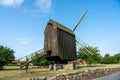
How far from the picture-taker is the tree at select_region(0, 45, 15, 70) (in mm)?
52656

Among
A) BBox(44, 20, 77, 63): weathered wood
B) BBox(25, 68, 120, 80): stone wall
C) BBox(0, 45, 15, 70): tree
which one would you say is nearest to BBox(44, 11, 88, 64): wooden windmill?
BBox(44, 20, 77, 63): weathered wood

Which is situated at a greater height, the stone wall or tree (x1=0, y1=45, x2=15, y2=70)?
tree (x1=0, y1=45, x2=15, y2=70)

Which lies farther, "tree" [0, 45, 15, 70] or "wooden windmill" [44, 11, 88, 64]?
"tree" [0, 45, 15, 70]

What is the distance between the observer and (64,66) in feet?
141

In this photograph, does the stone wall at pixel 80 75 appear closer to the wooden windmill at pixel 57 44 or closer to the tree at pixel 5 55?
the wooden windmill at pixel 57 44

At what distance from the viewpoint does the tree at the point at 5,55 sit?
52.7 meters

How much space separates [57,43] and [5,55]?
61.0 ft

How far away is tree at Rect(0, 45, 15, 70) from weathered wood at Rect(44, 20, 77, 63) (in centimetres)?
1412

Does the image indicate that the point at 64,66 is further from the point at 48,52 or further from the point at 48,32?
the point at 48,32

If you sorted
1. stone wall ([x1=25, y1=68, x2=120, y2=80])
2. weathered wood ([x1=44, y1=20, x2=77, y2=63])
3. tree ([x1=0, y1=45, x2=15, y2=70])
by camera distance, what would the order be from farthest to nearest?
tree ([x1=0, y1=45, x2=15, y2=70]) → weathered wood ([x1=44, y1=20, x2=77, y2=63]) → stone wall ([x1=25, y1=68, x2=120, y2=80])

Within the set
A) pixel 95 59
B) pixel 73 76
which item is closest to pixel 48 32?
pixel 73 76

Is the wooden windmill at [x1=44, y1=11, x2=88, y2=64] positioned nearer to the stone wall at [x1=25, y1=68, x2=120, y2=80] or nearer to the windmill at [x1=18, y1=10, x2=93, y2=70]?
the windmill at [x1=18, y1=10, x2=93, y2=70]

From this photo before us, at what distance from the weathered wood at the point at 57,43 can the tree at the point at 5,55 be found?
14121 mm

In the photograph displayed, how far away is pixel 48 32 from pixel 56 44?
3905 mm
